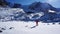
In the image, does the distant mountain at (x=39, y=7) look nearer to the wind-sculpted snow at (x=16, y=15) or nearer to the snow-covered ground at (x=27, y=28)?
the wind-sculpted snow at (x=16, y=15)

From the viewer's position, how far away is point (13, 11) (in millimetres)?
1786

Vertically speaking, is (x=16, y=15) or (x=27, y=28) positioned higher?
(x=16, y=15)

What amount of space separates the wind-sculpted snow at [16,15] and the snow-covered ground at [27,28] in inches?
2.5

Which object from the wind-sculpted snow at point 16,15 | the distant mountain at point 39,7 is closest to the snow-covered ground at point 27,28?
the wind-sculpted snow at point 16,15

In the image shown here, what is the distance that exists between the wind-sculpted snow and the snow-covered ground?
63 millimetres

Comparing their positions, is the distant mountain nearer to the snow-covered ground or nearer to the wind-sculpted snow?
the wind-sculpted snow

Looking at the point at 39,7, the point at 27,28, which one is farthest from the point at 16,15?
the point at 39,7

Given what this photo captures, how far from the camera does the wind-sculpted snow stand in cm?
178

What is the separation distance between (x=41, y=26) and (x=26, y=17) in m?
0.24

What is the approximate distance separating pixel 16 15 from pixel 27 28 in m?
0.24

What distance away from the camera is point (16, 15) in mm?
1781

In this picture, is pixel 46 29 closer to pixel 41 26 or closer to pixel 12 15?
pixel 41 26

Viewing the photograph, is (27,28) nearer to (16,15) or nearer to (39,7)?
(16,15)

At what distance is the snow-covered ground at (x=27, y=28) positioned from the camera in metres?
1.75
